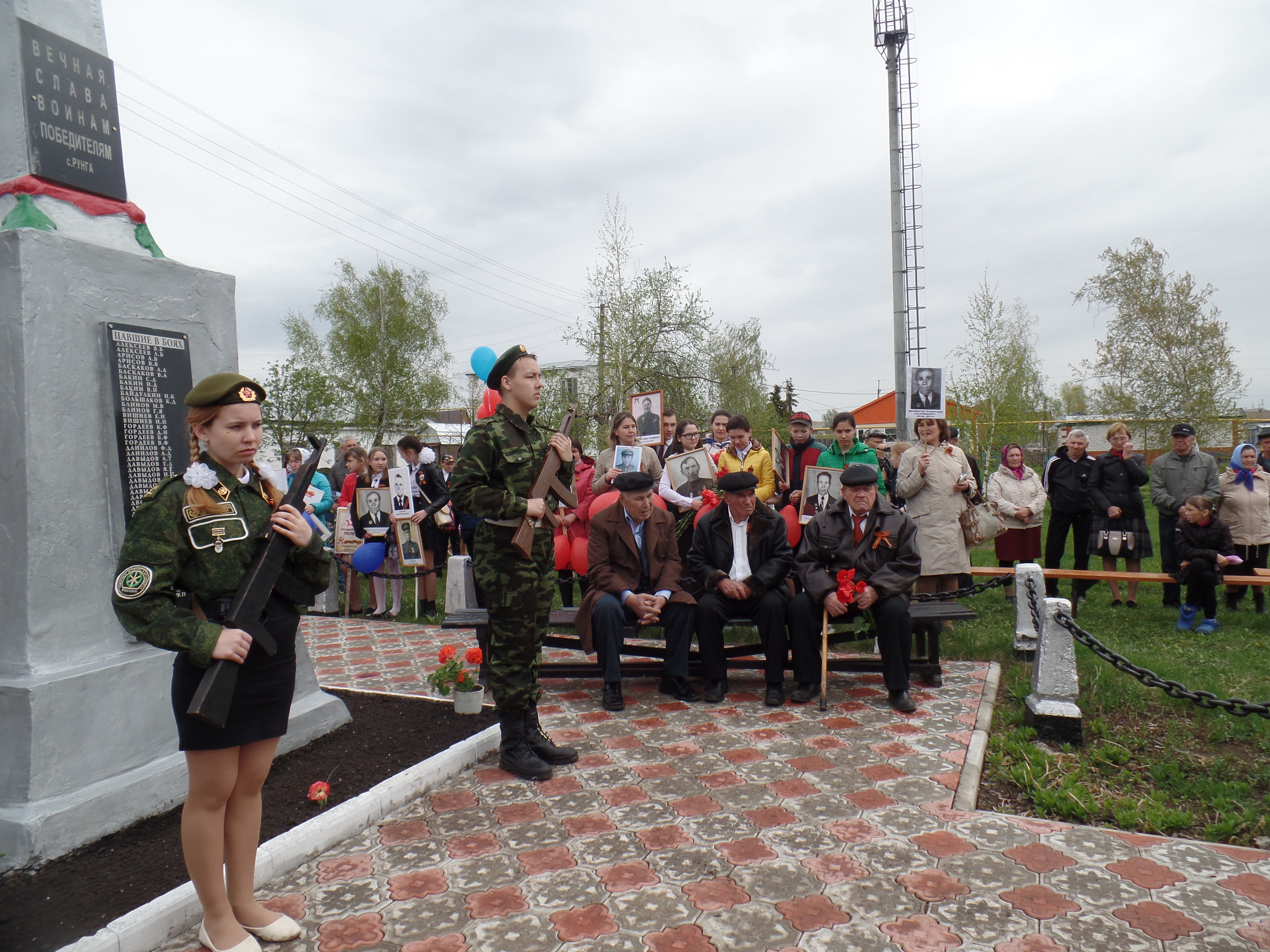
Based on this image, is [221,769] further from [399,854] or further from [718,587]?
[718,587]

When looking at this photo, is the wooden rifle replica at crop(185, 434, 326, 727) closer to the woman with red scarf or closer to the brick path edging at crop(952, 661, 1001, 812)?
the brick path edging at crop(952, 661, 1001, 812)

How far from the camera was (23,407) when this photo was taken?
11.4ft

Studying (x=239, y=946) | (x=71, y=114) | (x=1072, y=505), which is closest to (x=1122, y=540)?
(x=1072, y=505)

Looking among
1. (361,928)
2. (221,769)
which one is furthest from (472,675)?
(221,769)

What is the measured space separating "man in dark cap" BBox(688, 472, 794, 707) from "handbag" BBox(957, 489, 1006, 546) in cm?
237

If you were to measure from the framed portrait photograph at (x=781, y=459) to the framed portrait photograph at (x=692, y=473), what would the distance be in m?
1.17

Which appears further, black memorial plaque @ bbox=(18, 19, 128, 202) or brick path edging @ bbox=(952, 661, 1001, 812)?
brick path edging @ bbox=(952, 661, 1001, 812)

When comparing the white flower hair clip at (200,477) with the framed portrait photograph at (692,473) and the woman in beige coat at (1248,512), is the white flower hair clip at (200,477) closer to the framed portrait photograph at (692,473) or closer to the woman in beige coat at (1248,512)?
the framed portrait photograph at (692,473)

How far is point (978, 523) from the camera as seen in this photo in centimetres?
777

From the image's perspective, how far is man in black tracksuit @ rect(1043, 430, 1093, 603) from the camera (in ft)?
28.6

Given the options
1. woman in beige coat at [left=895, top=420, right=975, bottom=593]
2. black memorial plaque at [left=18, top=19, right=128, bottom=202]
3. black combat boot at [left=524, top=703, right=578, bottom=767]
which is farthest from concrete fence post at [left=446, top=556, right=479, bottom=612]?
woman in beige coat at [left=895, top=420, right=975, bottom=593]

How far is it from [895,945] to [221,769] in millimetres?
2398

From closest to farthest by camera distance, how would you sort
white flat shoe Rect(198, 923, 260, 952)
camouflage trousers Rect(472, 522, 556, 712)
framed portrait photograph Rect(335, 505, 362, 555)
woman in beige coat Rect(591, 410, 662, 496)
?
white flat shoe Rect(198, 923, 260, 952) < camouflage trousers Rect(472, 522, 556, 712) < woman in beige coat Rect(591, 410, 662, 496) < framed portrait photograph Rect(335, 505, 362, 555)

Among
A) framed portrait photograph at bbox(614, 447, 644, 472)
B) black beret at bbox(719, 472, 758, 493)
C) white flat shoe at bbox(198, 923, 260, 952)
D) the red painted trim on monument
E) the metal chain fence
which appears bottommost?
white flat shoe at bbox(198, 923, 260, 952)
